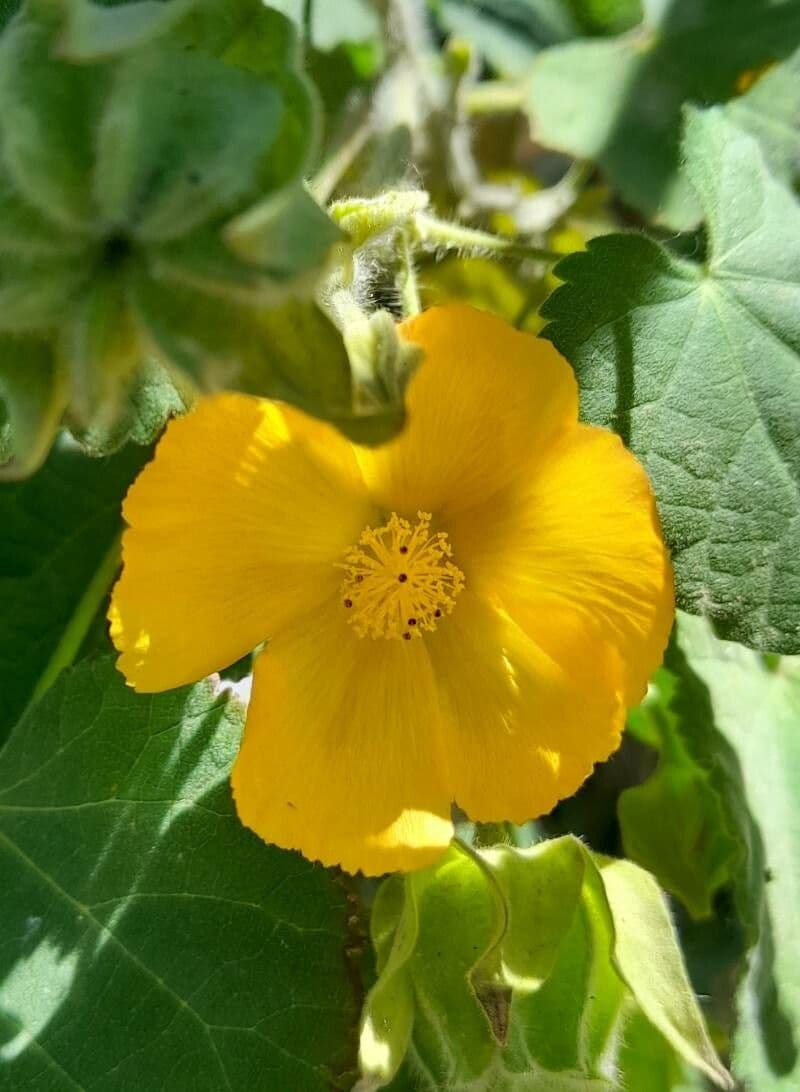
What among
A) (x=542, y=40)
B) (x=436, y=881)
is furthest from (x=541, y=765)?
(x=542, y=40)

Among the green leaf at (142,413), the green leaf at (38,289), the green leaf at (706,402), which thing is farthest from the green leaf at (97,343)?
the green leaf at (706,402)

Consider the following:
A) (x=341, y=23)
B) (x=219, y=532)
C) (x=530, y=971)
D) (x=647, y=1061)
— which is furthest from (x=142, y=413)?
(x=341, y=23)

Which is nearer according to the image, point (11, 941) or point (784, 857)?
point (11, 941)

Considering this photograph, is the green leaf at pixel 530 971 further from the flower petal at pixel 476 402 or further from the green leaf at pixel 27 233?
the green leaf at pixel 27 233

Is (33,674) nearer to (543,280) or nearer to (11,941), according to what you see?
(11,941)

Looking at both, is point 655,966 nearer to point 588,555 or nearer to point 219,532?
point 588,555

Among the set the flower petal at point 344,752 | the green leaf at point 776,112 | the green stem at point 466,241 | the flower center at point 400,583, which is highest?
the green leaf at point 776,112
